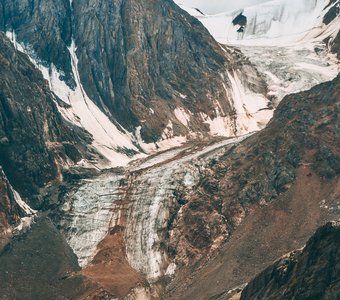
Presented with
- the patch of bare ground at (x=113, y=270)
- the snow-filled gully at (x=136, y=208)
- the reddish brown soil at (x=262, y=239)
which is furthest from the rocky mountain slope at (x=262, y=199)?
the patch of bare ground at (x=113, y=270)

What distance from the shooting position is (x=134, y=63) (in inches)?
6024

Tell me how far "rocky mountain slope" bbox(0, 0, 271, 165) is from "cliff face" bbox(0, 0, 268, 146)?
190 millimetres

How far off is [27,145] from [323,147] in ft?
129

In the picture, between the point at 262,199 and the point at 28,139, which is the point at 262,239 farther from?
the point at 28,139

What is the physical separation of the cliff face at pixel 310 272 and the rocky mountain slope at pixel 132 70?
76.5m

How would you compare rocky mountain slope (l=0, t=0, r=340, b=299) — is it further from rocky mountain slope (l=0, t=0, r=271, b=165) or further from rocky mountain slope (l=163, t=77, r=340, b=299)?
rocky mountain slope (l=0, t=0, r=271, b=165)

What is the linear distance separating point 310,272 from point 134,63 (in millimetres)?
106083

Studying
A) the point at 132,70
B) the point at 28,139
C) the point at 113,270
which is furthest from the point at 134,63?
the point at 113,270

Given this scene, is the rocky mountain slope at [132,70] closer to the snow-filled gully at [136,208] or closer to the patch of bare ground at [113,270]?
the snow-filled gully at [136,208]

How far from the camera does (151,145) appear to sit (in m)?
139

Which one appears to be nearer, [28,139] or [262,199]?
[262,199]

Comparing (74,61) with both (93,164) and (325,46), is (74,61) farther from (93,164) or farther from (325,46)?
(325,46)

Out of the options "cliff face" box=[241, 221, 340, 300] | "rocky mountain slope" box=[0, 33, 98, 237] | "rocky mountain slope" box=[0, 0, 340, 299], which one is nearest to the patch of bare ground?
"rocky mountain slope" box=[0, 0, 340, 299]

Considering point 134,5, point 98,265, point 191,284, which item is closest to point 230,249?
point 191,284
